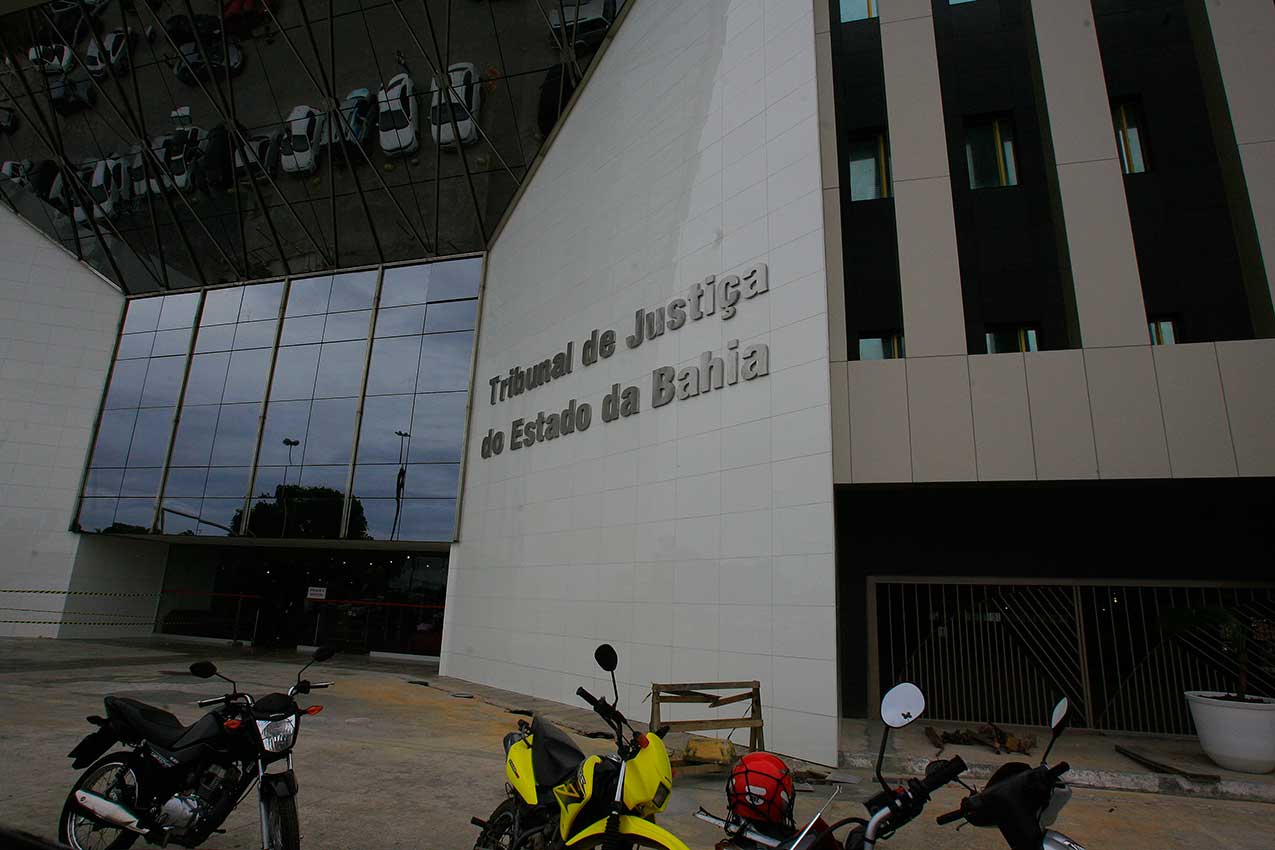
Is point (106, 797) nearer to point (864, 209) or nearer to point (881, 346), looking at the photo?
point (881, 346)

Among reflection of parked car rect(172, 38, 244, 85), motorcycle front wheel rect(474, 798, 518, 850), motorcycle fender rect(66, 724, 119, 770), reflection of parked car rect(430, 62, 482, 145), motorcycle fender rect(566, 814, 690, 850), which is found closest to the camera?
motorcycle fender rect(566, 814, 690, 850)

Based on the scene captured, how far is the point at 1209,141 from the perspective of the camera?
10031 millimetres

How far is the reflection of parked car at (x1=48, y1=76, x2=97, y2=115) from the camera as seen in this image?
1784cm

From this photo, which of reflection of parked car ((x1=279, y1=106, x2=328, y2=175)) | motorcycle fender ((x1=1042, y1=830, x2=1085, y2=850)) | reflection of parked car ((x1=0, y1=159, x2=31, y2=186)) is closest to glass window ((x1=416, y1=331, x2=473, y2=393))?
reflection of parked car ((x1=279, y1=106, x2=328, y2=175))

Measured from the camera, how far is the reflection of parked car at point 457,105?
15164 millimetres

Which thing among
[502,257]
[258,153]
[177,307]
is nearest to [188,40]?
[258,153]

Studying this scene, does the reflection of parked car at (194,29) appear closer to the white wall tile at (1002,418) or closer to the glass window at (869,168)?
the glass window at (869,168)

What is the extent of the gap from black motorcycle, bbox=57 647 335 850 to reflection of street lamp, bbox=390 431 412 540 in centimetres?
1276

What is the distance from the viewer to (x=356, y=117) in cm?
1653

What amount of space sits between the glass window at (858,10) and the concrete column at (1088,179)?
9.45 feet

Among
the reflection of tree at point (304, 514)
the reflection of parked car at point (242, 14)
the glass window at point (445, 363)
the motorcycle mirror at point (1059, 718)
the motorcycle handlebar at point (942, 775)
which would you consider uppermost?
the reflection of parked car at point (242, 14)

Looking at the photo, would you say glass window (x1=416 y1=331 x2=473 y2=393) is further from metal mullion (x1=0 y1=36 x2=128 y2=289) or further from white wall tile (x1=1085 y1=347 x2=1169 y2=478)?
white wall tile (x1=1085 y1=347 x2=1169 y2=478)

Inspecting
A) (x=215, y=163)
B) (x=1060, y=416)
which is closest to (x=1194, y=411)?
(x=1060, y=416)

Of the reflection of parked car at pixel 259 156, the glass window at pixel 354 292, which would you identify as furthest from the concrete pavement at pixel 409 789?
the reflection of parked car at pixel 259 156
